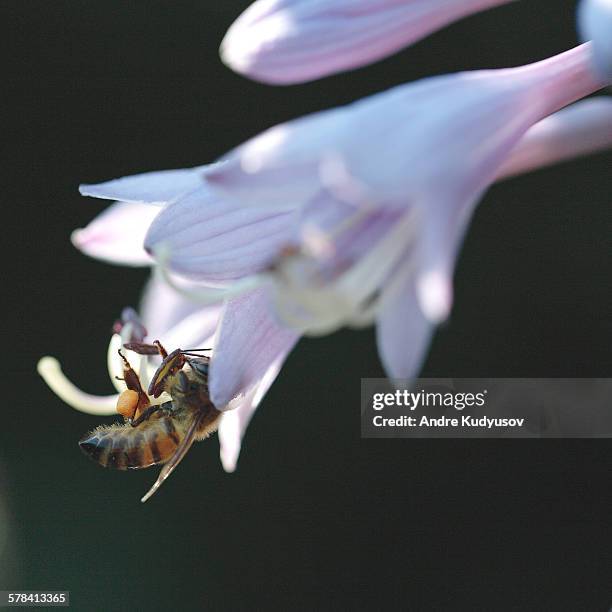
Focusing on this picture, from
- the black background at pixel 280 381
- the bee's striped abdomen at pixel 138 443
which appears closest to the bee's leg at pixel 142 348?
the bee's striped abdomen at pixel 138 443

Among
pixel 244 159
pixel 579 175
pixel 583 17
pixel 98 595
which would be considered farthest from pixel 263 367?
pixel 579 175

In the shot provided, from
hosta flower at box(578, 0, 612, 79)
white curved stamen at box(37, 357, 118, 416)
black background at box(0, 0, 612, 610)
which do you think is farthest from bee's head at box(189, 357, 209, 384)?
black background at box(0, 0, 612, 610)

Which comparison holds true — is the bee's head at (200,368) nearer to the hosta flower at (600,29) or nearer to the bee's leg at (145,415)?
the bee's leg at (145,415)

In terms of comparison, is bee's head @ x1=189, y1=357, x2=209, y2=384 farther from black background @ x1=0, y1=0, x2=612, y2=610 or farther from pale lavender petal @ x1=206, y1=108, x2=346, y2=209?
black background @ x1=0, y1=0, x2=612, y2=610

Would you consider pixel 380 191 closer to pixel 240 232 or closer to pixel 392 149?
pixel 392 149

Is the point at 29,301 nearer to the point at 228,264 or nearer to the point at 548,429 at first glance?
the point at 548,429

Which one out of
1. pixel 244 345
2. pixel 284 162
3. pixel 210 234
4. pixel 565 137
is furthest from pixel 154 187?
pixel 565 137
